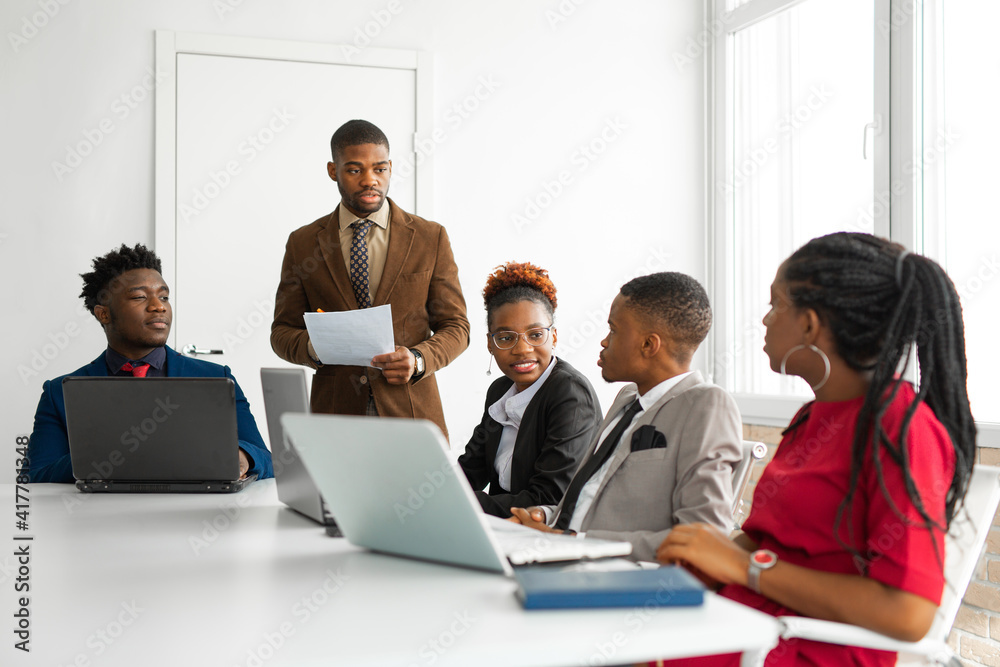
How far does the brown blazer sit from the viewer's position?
2.49 meters

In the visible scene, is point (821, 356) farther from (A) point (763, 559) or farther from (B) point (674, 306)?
(B) point (674, 306)

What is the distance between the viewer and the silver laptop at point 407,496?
0.98 metres

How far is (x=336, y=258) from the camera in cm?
259

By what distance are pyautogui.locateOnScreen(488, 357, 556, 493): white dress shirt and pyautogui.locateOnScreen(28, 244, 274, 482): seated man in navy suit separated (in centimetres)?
59

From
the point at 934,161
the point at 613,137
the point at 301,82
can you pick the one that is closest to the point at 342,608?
the point at 934,161

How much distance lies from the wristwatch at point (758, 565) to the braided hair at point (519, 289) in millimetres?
1226
